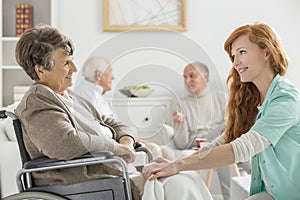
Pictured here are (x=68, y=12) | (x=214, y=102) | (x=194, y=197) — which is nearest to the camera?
(x=214, y=102)

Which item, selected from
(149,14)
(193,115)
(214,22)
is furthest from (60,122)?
(214,22)

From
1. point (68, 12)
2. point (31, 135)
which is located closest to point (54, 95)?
point (31, 135)

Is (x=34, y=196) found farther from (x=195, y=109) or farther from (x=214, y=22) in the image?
(x=214, y=22)

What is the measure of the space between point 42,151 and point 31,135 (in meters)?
0.07

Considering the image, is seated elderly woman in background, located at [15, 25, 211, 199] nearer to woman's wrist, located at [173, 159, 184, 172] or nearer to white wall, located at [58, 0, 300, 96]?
woman's wrist, located at [173, 159, 184, 172]

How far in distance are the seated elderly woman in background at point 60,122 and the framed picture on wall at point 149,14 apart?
2242 mm

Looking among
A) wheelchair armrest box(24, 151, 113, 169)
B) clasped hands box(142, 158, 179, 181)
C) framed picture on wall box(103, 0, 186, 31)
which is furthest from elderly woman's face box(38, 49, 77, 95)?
framed picture on wall box(103, 0, 186, 31)

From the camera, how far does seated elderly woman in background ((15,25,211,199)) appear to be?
1.82 metres

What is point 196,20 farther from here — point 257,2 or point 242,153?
point 242,153

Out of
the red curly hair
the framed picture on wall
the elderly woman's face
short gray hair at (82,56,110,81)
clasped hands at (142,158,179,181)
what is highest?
the framed picture on wall

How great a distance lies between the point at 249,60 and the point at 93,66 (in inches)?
25.9

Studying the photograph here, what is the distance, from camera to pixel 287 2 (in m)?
4.36

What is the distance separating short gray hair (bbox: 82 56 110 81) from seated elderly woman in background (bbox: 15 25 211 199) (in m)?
0.23

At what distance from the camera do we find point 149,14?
4230 millimetres
